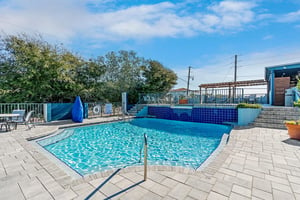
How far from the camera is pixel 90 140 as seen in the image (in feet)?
19.7

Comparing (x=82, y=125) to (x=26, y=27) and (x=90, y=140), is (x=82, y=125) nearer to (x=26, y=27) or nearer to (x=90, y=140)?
(x=90, y=140)

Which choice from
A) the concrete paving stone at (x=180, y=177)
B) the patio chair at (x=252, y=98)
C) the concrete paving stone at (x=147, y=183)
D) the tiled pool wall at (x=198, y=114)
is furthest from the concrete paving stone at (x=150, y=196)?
the patio chair at (x=252, y=98)

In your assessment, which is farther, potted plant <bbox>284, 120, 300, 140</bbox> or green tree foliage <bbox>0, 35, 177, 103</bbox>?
green tree foliage <bbox>0, 35, 177, 103</bbox>

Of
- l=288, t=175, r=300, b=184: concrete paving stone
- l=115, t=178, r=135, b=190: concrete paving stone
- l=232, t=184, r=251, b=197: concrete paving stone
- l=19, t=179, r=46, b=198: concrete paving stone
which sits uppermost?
l=232, t=184, r=251, b=197: concrete paving stone

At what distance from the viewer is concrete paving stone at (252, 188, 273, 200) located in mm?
1982

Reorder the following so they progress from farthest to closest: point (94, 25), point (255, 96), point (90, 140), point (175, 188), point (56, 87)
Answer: point (255, 96), point (56, 87), point (94, 25), point (90, 140), point (175, 188)

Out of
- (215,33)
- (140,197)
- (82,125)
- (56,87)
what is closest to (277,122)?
(215,33)

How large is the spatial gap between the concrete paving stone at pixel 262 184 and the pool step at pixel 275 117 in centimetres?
575

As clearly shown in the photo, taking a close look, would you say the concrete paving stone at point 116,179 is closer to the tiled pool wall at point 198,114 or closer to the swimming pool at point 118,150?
the swimming pool at point 118,150

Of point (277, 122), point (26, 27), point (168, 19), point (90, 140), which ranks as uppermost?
point (26, 27)

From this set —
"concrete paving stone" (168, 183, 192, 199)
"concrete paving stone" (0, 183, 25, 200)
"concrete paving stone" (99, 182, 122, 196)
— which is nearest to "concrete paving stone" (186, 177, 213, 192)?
"concrete paving stone" (168, 183, 192, 199)

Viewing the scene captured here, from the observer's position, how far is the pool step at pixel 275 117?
6.88 meters

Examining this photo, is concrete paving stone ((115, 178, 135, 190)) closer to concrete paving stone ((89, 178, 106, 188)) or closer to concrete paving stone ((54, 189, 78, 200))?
concrete paving stone ((89, 178, 106, 188))

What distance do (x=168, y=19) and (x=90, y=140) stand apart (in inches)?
248
